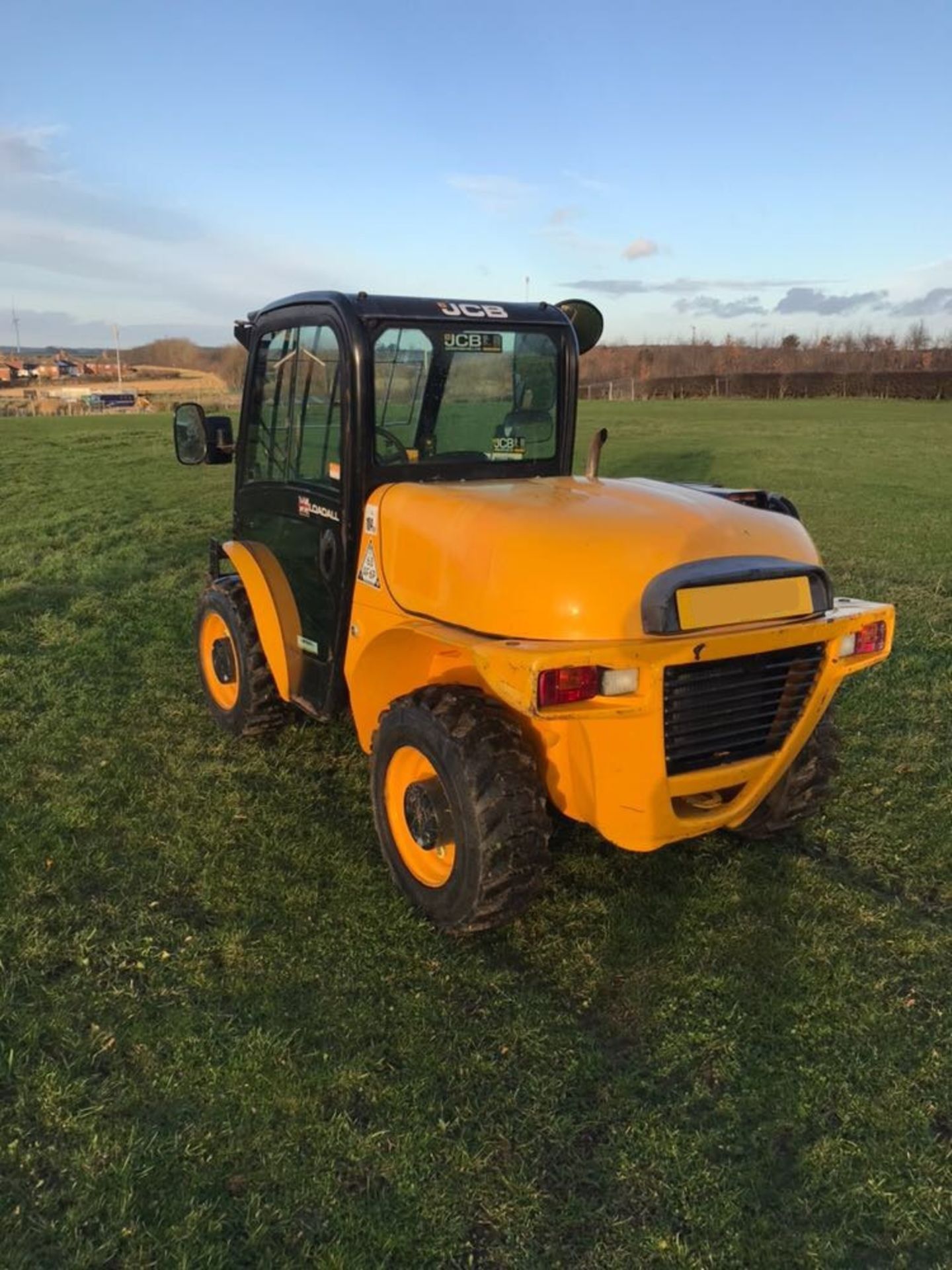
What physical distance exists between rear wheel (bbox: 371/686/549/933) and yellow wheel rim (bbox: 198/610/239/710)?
186cm

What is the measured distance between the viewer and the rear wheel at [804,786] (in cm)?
413

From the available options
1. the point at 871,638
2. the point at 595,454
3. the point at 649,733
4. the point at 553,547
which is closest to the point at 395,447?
the point at 595,454

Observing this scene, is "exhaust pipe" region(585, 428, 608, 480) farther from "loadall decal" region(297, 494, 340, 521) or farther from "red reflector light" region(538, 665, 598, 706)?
"red reflector light" region(538, 665, 598, 706)

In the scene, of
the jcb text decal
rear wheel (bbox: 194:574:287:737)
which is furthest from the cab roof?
rear wheel (bbox: 194:574:287:737)

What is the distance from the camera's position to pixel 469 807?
3.39 meters

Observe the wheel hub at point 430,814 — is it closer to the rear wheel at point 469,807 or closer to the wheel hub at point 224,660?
the rear wheel at point 469,807

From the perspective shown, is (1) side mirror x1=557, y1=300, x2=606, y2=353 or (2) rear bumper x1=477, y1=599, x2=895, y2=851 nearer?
(2) rear bumper x1=477, y1=599, x2=895, y2=851

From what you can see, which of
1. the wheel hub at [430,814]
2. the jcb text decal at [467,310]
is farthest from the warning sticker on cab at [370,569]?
the jcb text decal at [467,310]

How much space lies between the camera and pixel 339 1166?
2.64 m

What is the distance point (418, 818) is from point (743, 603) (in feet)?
4.58

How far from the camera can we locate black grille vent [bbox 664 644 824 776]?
3.33m

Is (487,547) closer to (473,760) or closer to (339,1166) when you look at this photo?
(473,760)

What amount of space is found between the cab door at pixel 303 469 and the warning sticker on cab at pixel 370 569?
158mm

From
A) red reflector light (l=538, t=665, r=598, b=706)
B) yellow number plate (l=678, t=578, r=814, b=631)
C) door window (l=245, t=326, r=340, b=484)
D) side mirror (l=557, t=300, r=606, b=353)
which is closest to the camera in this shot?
red reflector light (l=538, t=665, r=598, b=706)
